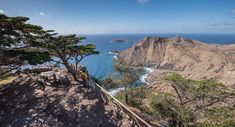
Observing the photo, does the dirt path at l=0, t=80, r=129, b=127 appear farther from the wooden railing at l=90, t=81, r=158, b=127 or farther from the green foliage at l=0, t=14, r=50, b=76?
the green foliage at l=0, t=14, r=50, b=76

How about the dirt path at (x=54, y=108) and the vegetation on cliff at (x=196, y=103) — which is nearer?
the dirt path at (x=54, y=108)

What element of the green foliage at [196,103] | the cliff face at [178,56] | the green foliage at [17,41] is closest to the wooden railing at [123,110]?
the green foliage at [196,103]

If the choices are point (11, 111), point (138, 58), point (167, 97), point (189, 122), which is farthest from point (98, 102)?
point (138, 58)

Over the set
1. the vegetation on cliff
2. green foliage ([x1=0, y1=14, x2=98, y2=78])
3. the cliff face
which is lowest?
the cliff face

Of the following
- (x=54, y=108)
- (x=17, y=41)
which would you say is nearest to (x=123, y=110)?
(x=54, y=108)

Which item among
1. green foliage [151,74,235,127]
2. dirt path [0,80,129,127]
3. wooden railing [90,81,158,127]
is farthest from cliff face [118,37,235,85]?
wooden railing [90,81,158,127]

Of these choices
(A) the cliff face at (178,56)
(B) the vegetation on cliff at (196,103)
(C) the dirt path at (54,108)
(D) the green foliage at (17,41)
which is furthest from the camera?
(A) the cliff face at (178,56)

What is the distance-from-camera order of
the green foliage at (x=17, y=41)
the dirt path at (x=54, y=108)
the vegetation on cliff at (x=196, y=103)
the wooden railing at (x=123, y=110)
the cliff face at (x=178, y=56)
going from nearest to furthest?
the wooden railing at (x=123, y=110) < the dirt path at (x=54, y=108) < the green foliage at (x=17, y=41) < the vegetation on cliff at (x=196, y=103) < the cliff face at (x=178, y=56)

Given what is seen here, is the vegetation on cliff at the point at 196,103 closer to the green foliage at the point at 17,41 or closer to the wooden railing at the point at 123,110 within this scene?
the wooden railing at the point at 123,110
